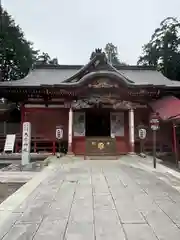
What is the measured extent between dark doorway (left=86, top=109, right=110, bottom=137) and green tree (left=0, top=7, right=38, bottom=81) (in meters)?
19.5

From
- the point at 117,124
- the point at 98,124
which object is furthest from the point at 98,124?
the point at 117,124

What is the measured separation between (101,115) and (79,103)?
2.35m

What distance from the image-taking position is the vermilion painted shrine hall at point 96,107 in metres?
14.8

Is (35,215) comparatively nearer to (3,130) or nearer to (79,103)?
(79,103)

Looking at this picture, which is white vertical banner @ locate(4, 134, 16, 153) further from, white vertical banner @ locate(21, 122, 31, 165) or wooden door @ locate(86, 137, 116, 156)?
wooden door @ locate(86, 137, 116, 156)

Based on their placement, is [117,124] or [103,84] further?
[117,124]

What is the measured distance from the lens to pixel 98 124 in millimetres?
17359

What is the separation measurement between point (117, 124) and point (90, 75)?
13.0 feet

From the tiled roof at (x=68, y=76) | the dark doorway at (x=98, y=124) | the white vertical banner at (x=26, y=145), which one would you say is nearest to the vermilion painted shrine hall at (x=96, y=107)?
the dark doorway at (x=98, y=124)

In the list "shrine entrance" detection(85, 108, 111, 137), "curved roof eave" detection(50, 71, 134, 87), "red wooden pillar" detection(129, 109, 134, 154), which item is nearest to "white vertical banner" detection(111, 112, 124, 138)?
"shrine entrance" detection(85, 108, 111, 137)

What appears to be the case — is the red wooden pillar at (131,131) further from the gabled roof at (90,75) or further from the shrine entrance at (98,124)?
the shrine entrance at (98,124)

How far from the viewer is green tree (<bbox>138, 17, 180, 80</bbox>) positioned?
31703 millimetres

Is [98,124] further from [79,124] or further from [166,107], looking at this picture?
[166,107]

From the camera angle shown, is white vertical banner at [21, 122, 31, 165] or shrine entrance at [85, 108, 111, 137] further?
shrine entrance at [85, 108, 111, 137]
